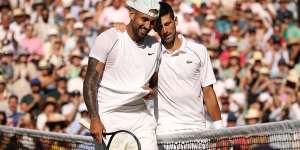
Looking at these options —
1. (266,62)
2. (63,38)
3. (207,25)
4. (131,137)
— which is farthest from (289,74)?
(131,137)

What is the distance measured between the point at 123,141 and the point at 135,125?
0.25 metres

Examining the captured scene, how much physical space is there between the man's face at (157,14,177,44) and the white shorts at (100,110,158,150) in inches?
40.8

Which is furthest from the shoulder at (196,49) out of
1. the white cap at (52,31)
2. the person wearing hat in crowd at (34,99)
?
the white cap at (52,31)

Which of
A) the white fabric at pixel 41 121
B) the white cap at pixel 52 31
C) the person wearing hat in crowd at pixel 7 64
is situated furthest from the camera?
the white cap at pixel 52 31

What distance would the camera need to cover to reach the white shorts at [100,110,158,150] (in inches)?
328

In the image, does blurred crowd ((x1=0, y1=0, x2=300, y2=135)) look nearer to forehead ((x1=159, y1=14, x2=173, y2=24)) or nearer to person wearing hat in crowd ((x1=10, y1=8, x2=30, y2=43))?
person wearing hat in crowd ((x1=10, y1=8, x2=30, y2=43))

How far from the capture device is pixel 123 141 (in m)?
8.20

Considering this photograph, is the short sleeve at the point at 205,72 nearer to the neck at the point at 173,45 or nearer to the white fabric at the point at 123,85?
the neck at the point at 173,45

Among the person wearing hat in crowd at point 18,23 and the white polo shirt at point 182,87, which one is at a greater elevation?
the person wearing hat in crowd at point 18,23

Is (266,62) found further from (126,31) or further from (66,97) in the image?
(126,31)

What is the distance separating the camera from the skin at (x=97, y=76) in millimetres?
8023

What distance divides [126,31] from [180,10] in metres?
15.0

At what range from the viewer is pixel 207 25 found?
22.5 m

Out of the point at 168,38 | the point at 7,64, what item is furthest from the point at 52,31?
the point at 168,38
